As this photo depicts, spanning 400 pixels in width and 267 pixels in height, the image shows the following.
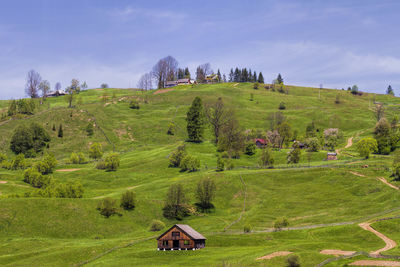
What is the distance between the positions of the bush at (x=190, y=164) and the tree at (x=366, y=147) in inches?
2191

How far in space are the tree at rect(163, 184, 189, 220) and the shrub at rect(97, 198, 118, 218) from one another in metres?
13.6

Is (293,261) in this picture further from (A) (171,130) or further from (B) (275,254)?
(A) (171,130)

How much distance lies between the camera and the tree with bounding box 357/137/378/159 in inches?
5285

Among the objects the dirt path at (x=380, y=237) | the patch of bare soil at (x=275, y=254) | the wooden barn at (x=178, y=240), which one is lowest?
the wooden barn at (x=178, y=240)

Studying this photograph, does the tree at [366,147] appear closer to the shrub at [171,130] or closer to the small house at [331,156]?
the small house at [331,156]

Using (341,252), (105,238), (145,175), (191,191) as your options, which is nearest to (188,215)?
(191,191)

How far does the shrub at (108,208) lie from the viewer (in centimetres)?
10235

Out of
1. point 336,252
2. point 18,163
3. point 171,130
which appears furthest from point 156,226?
point 171,130

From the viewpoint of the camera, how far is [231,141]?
164125 mm

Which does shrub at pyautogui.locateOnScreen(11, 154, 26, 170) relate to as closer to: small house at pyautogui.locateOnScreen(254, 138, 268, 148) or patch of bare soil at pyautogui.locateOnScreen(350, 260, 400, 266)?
small house at pyautogui.locateOnScreen(254, 138, 268, 148)

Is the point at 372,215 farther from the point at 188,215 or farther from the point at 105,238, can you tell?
the point at 105,238

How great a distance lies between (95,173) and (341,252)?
9879 cm

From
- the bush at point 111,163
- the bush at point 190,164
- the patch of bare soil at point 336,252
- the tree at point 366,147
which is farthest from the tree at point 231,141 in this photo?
the patch of bare soil at point 336,252

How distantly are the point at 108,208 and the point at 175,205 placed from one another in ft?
58.7
